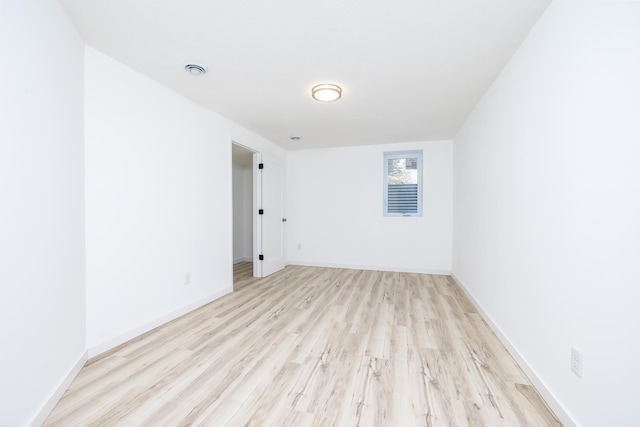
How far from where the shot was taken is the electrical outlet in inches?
50.5

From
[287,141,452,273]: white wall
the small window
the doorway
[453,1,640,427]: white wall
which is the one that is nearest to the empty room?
[453,1,640,427]: white wall

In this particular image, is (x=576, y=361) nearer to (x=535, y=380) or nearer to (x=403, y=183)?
(x=535, y=380)

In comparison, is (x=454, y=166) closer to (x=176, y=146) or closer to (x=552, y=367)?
(x=552, y=367)

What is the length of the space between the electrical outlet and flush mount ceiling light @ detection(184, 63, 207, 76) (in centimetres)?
311

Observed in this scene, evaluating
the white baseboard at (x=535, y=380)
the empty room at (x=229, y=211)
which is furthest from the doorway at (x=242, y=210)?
the white baseboard at (x=535, y=380)

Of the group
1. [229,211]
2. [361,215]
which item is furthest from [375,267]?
[229,211]

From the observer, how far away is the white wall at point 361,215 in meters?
4.79

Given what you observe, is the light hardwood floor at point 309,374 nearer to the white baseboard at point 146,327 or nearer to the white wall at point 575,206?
the white baseboard at point 146,327

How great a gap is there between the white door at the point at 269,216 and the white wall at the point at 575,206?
3.33 meters

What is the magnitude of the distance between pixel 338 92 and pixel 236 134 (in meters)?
1.77

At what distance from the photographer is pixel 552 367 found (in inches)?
59.7

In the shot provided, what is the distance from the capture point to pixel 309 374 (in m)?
1.81

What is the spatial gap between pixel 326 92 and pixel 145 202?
200 centimetres

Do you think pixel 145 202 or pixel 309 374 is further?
pixel 145 202
